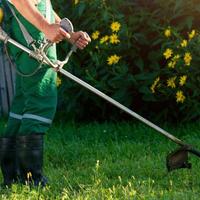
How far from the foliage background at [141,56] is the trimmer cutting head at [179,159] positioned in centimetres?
165

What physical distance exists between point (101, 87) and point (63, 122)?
3.10 ft

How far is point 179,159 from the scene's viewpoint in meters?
4.66

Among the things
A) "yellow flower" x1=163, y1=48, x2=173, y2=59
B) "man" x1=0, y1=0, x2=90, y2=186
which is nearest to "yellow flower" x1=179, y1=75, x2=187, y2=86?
"yellow flower" x1=163, y1=48, x2=173, y2=59

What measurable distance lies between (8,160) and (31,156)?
10.3 inches

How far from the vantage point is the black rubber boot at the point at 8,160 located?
4.66 metres

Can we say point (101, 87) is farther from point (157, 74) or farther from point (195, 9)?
point (195, 9)

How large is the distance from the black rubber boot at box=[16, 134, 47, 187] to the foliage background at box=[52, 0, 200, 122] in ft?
6.85

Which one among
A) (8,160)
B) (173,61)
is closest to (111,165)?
(8,160)

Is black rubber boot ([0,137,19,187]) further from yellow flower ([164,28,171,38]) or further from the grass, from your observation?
yellow flower ([164,28,171,38])

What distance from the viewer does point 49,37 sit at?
13.3 feet

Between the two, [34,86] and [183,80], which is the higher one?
[183,80]

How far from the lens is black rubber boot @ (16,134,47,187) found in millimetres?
4457

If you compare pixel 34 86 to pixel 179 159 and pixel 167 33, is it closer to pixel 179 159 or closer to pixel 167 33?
pixel 179 159

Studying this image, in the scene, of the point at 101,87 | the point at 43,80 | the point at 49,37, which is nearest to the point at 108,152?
the point at 101,87
